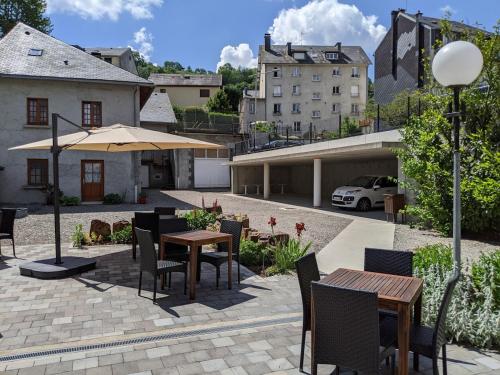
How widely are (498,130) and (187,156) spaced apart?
24.2m

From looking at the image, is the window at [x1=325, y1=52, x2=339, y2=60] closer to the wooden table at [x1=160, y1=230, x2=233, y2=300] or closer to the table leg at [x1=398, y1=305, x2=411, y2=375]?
the wooden table at [x1=160, y1=230, x2=233, y2=300]

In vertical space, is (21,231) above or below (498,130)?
below

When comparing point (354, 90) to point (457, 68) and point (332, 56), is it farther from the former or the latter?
point (457, 68)

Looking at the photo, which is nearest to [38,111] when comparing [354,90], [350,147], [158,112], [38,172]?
[38,172]

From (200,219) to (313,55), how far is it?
42010 millimetres

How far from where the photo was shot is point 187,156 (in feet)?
102

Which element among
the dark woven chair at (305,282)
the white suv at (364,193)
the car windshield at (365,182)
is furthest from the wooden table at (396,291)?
the car windshield at (365,182)

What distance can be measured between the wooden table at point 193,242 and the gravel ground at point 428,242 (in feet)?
15.0

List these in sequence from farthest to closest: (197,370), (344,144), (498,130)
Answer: (344,144) < (498,130) < (197,370)

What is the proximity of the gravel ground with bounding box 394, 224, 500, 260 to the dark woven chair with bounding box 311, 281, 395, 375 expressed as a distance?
19.6ft

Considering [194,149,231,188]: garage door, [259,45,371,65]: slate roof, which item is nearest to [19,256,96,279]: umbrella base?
[194,149,231,188]: garage door

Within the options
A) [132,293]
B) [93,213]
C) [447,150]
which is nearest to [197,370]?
[132,293]

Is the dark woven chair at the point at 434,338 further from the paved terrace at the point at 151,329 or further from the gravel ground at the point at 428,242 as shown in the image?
the gravel ground at the point at 428,242

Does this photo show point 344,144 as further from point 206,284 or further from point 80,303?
point 80,303
